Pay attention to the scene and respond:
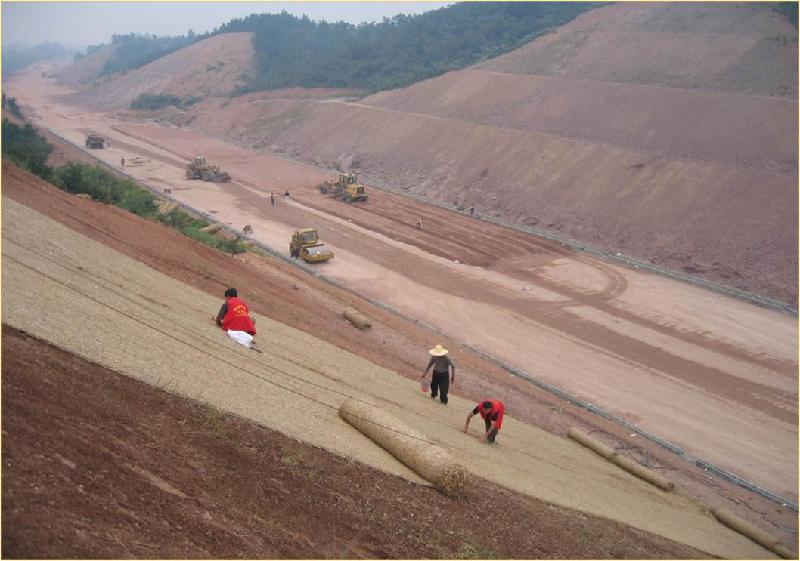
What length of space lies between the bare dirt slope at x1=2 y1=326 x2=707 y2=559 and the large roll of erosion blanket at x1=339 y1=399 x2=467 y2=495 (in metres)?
0.24

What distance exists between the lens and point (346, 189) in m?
49.5

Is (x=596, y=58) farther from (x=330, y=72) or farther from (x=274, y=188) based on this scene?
(x=330, y=72)

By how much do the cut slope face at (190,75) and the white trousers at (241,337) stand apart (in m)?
104

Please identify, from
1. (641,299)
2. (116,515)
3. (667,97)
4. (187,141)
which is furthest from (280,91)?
(116,515)

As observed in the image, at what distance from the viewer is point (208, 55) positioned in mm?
126875

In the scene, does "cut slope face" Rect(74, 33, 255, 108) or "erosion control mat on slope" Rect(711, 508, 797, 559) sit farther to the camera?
"cut slope face" Rect(74, 33, 255, 108)

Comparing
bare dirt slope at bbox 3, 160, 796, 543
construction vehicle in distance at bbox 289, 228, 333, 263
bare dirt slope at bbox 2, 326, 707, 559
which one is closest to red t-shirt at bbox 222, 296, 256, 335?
bare dirt slope at bbox 2, 326, 707, 559

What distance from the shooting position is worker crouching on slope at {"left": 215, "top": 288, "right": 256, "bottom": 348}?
1178cm

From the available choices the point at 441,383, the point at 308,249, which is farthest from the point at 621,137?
the point at 441,383

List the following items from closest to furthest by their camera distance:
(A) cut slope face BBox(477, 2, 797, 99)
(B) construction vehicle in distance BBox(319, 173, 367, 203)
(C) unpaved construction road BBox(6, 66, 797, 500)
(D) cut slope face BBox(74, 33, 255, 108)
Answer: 1. (C) unpaved construction road BBox(6, 66, 797, 500)
2. (B) construction vehicle in distance BBox(319, 173, 367, 203)
3. (A) cut slope face BBox(477, 2, 797, 99)
4. (D) cut slope face BBox(74, 33, 255, 108)

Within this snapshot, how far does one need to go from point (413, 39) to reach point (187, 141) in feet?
161

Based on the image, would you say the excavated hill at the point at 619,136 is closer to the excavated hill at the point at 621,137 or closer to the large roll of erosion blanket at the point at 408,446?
the excavated hill at the point at 621,137

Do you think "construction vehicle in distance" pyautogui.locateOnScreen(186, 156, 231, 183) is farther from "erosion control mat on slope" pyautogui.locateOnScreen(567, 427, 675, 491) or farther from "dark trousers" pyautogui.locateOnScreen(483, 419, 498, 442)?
"dark trousers" pyautogui.locateOnScreen(483, 419, 498, 442)

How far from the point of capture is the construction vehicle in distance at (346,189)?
4878 centimetres
